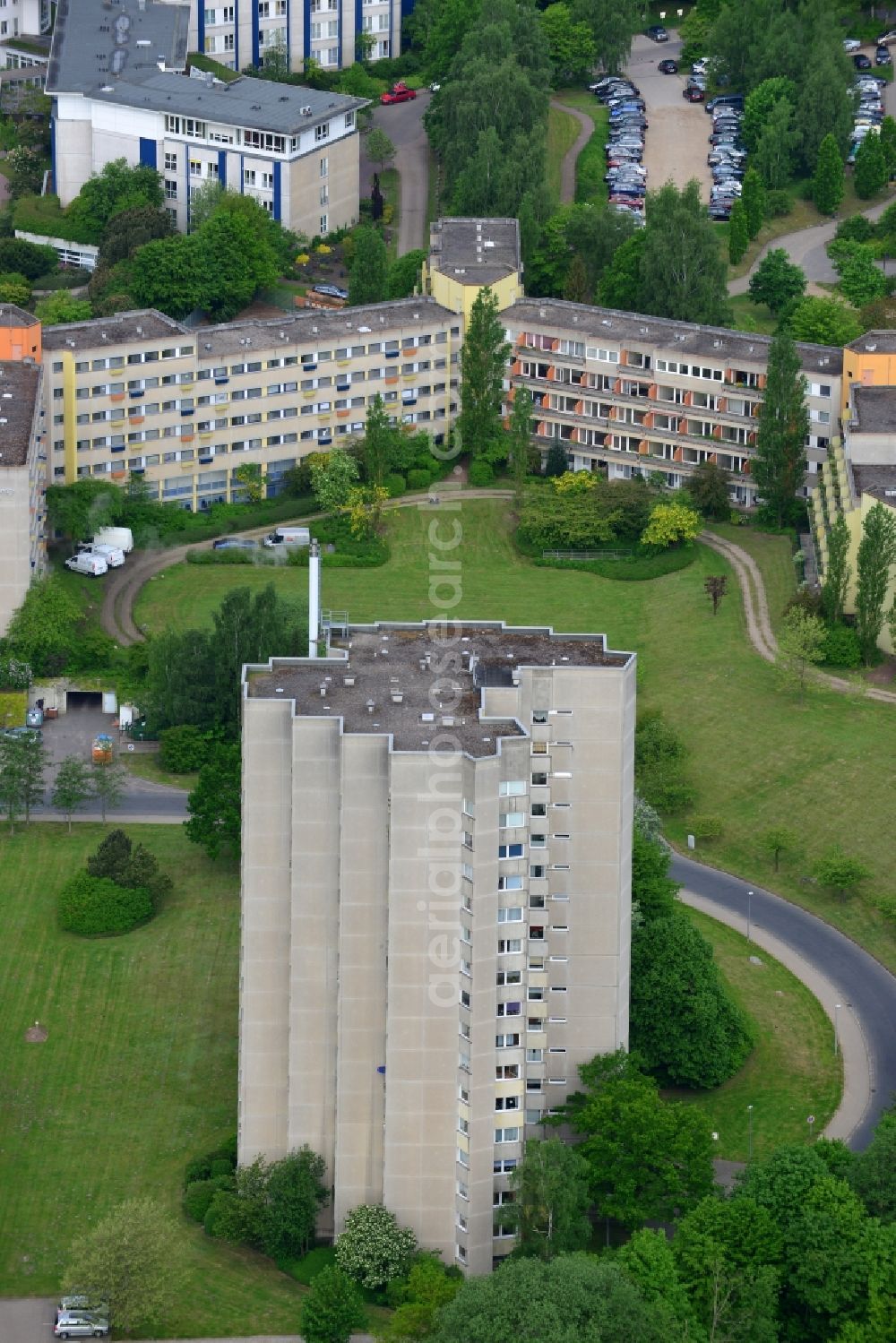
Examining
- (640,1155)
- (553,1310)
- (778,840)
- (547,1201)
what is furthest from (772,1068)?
(553,1310)

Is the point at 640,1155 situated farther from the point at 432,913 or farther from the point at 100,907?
the point at 100,907

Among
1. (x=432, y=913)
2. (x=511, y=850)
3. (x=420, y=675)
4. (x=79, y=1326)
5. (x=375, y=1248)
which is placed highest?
(x=420, y=675)

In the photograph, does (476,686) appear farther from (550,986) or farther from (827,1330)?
(827,1330)

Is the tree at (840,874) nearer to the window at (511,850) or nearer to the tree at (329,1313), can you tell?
the window at (511,850)

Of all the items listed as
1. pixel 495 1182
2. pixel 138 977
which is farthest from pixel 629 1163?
pixel 138 977

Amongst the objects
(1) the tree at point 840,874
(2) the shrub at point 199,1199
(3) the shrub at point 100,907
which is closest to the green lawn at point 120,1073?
(2) the shrub at point 199,1199
